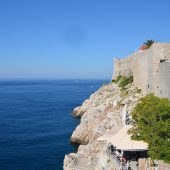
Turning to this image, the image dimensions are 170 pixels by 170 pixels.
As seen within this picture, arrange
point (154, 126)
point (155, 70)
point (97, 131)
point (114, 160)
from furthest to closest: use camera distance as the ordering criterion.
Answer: point (97, 131) < point (155, 70) < point (114, 160) < point (154, 126)

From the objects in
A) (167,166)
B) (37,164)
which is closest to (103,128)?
(37,164)

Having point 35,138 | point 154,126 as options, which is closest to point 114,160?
point 154,126

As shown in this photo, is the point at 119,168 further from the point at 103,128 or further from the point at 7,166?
the point at 7,166

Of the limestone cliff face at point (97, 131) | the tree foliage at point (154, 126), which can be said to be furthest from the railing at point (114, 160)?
the tree foliage at point (154, 126)

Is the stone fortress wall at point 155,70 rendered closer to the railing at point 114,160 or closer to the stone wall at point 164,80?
the stone wall at point 164,80

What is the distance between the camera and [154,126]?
2150cm

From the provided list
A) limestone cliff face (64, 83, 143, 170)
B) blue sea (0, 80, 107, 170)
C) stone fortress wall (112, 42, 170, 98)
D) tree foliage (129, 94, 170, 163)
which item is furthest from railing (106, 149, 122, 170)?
blue sea (0, 80, 107, 170)

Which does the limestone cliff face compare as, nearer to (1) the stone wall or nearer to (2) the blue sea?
(2) the blue sea

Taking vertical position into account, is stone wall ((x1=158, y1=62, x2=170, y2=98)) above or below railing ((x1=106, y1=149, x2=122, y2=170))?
above

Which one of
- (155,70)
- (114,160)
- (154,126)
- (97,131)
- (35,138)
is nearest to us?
(154,126)

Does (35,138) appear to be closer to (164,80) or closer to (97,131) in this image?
(97,131)

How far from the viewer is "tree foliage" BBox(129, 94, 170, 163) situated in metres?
Answer: 20.9

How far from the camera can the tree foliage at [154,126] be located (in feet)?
68.5

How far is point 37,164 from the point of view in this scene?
125ft
